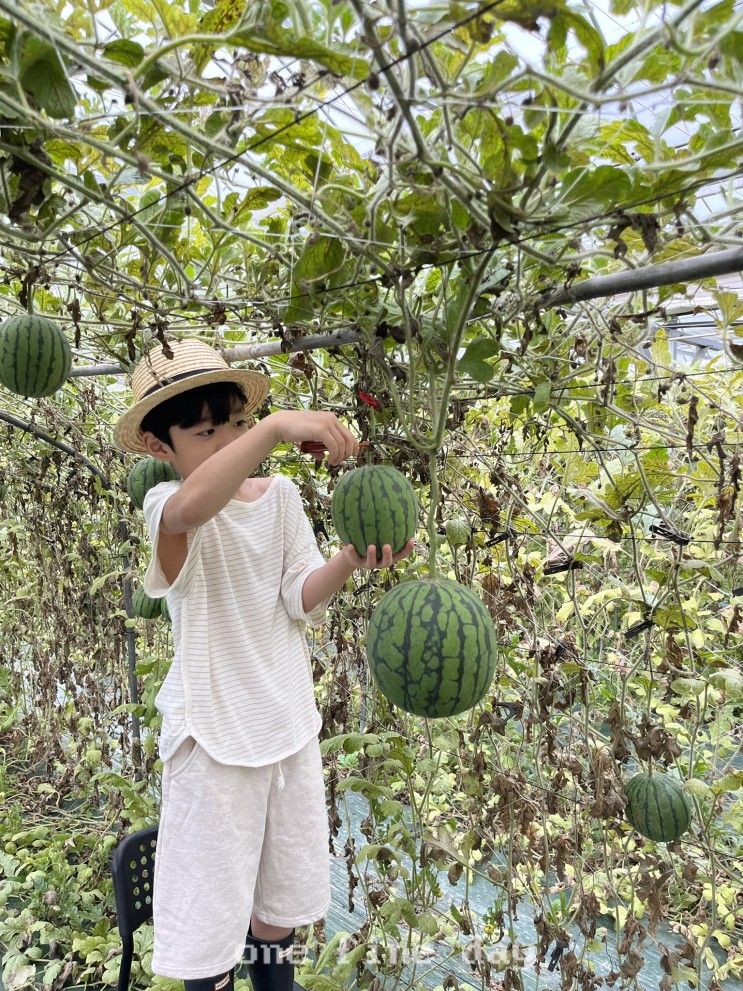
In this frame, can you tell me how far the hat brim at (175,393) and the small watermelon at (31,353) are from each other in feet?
1.15

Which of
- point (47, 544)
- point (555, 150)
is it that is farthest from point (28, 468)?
point (555, 150)

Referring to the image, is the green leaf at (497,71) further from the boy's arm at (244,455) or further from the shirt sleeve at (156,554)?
the shirt sleeve at (156,554)

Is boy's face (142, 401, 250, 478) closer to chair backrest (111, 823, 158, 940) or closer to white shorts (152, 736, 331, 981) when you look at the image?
white shorts (152, 736, 331, 981)

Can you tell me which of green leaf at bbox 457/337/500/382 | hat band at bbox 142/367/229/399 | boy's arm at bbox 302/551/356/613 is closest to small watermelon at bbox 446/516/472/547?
boy's arm at bbox 302/551/356/613

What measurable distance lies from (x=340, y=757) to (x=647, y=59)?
3946 mm

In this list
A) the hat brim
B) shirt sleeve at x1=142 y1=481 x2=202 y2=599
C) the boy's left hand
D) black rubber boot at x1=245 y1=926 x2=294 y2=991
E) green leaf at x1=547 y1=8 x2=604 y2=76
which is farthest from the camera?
black rubber boot at x1=245 y1=926 x2=294 y2=991

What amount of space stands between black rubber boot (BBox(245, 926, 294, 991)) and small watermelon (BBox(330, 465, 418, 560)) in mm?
1355

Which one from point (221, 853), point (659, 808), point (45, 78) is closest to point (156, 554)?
point (221, 853)

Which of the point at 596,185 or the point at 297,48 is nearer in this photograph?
the point at 297,48

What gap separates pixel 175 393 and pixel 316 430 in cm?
66

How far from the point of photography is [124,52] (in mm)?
1155

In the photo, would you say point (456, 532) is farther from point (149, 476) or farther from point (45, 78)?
point (45, 78)

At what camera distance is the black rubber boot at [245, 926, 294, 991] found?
81.4 inches

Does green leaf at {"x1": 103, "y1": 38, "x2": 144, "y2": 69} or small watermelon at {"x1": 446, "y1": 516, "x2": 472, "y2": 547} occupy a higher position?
green leaf at {"x1": 103, "y1": 38, "x2": 144, "y2": 69}
